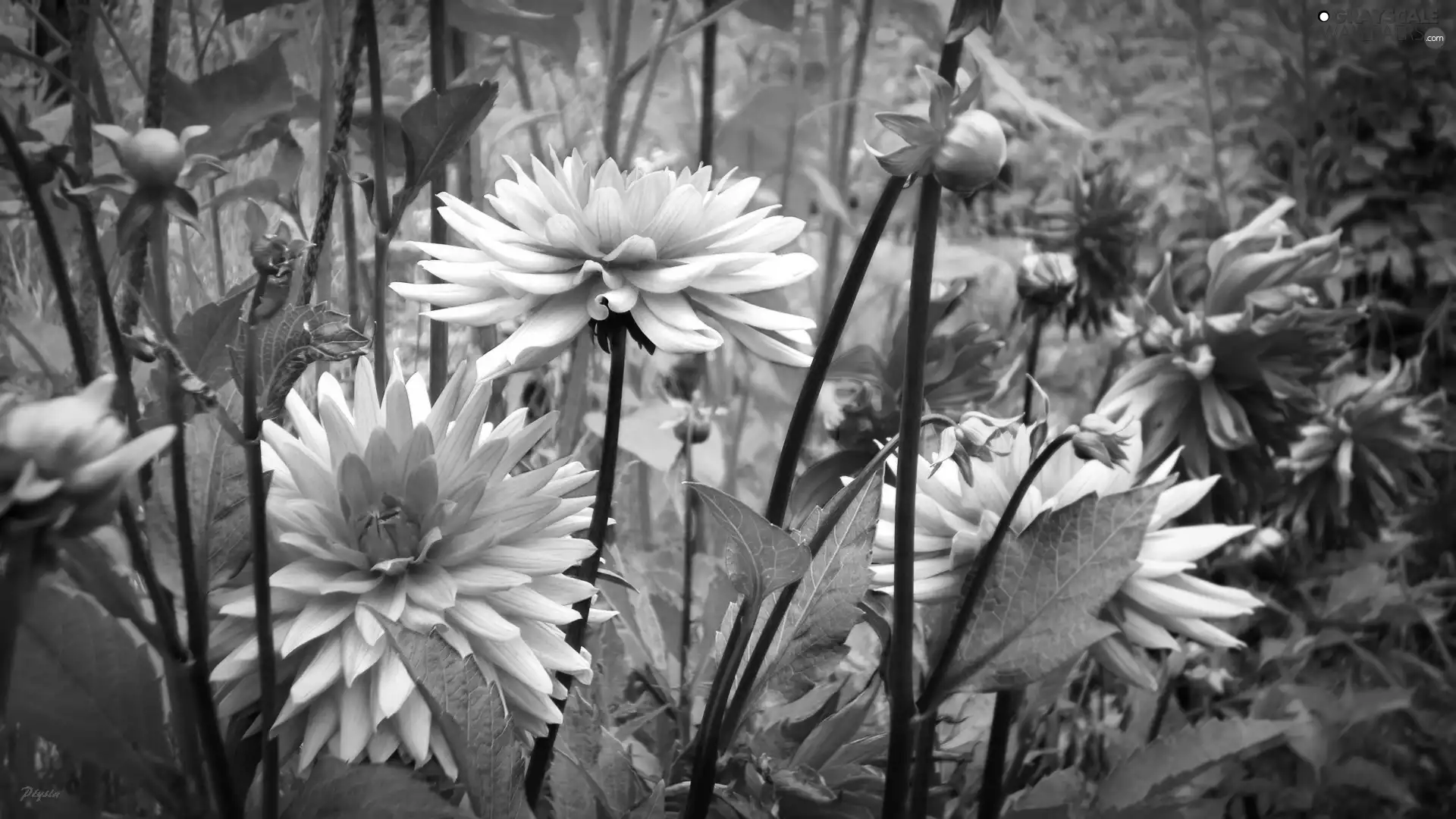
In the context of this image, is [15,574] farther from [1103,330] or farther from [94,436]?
[1103,330]

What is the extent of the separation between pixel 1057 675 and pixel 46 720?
45 centimetres

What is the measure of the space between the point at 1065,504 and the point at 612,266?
0.60 feet

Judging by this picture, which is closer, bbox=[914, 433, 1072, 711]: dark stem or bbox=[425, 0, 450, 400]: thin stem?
bbox=[914, 433, 1072, 711]: dark stem

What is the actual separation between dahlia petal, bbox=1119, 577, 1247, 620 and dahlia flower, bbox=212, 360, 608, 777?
20 centimetres

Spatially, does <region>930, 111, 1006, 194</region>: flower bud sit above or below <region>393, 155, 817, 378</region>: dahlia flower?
above

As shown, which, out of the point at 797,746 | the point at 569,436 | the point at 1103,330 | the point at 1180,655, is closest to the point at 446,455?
the point at 797,746

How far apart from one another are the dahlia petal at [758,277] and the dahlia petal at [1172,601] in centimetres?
17

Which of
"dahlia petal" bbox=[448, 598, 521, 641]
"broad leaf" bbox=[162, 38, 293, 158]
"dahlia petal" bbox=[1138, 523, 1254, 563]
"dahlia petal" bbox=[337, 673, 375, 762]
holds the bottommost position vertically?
"dahlia petal" bbox=[337, 673, 375, 762]

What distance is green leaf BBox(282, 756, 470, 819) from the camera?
13.3 inches

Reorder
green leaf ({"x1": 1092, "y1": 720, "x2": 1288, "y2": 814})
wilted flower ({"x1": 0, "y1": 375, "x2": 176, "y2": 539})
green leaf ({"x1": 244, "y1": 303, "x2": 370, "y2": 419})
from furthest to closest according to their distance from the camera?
green leaf ({"x1": 1092, "y1": 720, "x2": 1288, "y2": 814}) → green leaf ({"x1": 244, "y1": 303, "x2": 370, "y2": 419}) → wilted flower ({"x1": 0, "y1": 375, "x2": 176, "y2": 539})

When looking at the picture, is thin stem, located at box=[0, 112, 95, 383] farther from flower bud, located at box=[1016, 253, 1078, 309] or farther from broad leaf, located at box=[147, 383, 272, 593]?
flower bud, located at box=[1016, 253, 1078, 309]

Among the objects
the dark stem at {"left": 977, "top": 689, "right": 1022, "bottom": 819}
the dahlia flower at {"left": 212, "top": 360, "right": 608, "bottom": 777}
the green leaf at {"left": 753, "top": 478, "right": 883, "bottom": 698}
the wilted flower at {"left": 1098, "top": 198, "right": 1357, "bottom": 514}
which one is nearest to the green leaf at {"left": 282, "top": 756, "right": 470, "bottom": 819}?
the dahlia flower at {"left": 212, "top": 360, "right": 608, "bottom": 777}

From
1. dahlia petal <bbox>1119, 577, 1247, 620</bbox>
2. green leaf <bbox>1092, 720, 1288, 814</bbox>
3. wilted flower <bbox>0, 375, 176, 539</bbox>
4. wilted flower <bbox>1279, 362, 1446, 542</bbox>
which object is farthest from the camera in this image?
wilted flower <bbox>1279, 362, 1446, 542</bbox>

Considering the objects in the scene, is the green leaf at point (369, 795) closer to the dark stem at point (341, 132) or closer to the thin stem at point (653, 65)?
the dark stem at point (341, 132)
